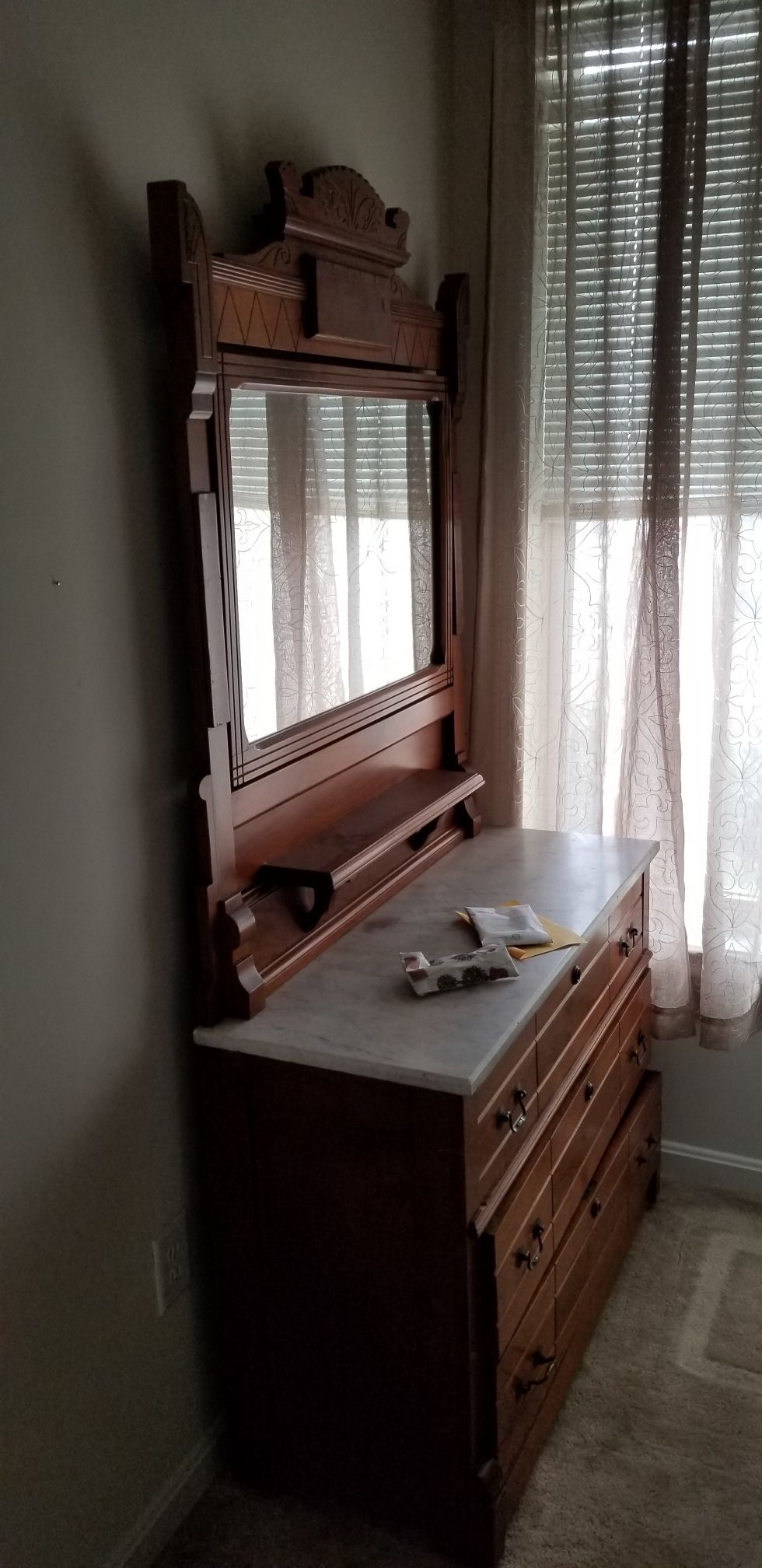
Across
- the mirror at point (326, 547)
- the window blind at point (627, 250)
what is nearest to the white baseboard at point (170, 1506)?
the mirror at point (326, 547)

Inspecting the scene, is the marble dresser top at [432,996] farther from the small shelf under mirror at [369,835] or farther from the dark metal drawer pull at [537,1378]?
the dark metal drawer pull at [537,1378]

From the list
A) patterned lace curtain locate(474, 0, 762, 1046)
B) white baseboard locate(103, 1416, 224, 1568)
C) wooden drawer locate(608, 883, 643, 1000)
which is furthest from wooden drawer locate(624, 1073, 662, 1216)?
white baseboard locate(103, 1416, 224, 1568)

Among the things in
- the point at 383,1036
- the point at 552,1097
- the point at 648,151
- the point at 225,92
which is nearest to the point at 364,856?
the point at 383,1036

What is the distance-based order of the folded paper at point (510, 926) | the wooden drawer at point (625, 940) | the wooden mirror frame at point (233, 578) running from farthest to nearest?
the wooden drawer at point (625, 940) → the folded paper at point (510, 926) → the wooden mirror frame at point (233, 578)

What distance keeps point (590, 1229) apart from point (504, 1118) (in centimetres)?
54

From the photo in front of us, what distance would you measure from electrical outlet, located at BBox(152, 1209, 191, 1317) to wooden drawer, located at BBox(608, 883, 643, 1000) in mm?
845

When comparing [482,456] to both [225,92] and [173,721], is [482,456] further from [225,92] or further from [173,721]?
[173,721]

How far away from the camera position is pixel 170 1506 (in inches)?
68.6

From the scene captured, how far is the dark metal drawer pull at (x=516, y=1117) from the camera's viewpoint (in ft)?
5.27

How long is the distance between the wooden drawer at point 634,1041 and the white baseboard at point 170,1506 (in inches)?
36.4

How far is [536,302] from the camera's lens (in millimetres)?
2350

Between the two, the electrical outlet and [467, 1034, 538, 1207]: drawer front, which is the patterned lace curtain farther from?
the electrical outlet

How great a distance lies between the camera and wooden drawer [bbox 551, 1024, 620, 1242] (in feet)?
6.07

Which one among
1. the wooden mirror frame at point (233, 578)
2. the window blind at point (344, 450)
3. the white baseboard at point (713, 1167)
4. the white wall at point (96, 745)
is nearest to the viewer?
the white wall at point (96, 745)
